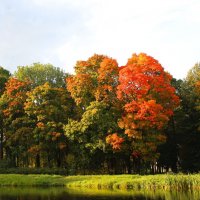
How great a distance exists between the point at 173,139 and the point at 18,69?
98.1 feet

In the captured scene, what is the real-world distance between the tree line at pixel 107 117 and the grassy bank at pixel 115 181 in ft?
22.1

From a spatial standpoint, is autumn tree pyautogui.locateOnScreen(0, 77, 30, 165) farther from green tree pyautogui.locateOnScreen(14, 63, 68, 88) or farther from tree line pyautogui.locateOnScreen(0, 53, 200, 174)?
green tree pyautogui.locateOnScreen(14, 63, 68, 88)

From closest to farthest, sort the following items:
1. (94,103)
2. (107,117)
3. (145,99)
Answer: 1. (145,99)
2. (107,117)
3. (94,103)

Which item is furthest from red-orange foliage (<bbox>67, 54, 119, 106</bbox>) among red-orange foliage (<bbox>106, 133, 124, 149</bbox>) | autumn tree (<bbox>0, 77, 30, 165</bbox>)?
autumn tree (<bbox>0, 77, 30, 165</bbox>)

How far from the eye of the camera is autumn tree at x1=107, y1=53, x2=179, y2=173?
154 feet

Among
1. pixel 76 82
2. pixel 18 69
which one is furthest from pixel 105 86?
pixel 18 69

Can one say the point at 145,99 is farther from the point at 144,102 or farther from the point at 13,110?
the point at 13,110

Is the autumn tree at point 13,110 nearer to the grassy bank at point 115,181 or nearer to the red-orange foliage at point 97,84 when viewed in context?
the grassy bank at point 115,181

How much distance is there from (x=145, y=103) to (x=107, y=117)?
20.0 feet

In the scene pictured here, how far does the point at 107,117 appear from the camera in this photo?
49.8m

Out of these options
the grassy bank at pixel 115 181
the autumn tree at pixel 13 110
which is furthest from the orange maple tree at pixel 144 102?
the autumn tree at pixel 13 110

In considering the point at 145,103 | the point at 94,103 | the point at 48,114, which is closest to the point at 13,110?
the point at 48,114

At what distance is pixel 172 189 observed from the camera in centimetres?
3234

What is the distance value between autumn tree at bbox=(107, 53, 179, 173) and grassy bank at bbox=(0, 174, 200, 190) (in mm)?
7561
